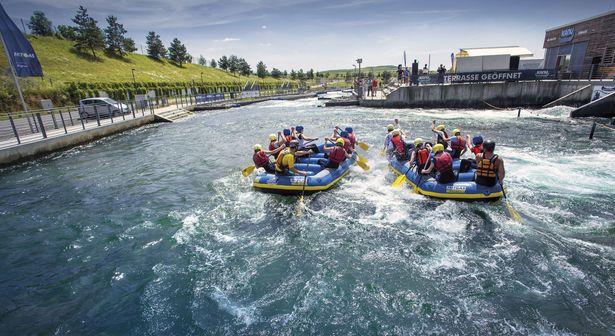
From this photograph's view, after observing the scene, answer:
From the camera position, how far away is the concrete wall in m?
13.2

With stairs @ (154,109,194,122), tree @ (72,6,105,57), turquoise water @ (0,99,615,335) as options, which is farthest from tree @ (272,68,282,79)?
turquoise water @ (0,99,615,335)

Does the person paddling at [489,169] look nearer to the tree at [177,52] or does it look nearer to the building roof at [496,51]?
Result: the building roof at [496,51]

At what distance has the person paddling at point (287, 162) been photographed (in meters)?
8.82

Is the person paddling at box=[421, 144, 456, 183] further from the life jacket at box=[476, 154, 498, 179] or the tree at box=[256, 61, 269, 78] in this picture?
the tree at box=[256, 61, 269, 78]

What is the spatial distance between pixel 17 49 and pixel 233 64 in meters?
77.0

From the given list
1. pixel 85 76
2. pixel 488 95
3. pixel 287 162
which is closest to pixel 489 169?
pixel 287 162

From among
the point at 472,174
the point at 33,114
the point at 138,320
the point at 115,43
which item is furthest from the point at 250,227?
the point at 115,43

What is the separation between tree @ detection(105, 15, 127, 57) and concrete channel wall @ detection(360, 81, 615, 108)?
55.4m

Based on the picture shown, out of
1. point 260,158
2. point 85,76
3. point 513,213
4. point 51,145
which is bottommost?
point 513,213

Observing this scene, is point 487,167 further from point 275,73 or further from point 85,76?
point 275,73

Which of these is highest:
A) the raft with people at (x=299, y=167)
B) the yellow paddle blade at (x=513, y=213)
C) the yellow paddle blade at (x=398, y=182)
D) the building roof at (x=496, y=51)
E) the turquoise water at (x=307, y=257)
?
the building roof at (x=496, y=51)

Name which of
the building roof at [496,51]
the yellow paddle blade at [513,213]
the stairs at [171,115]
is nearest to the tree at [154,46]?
the stairs at [171,115]

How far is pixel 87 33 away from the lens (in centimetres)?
5103

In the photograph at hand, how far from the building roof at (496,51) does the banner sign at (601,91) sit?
9445 millimetres
